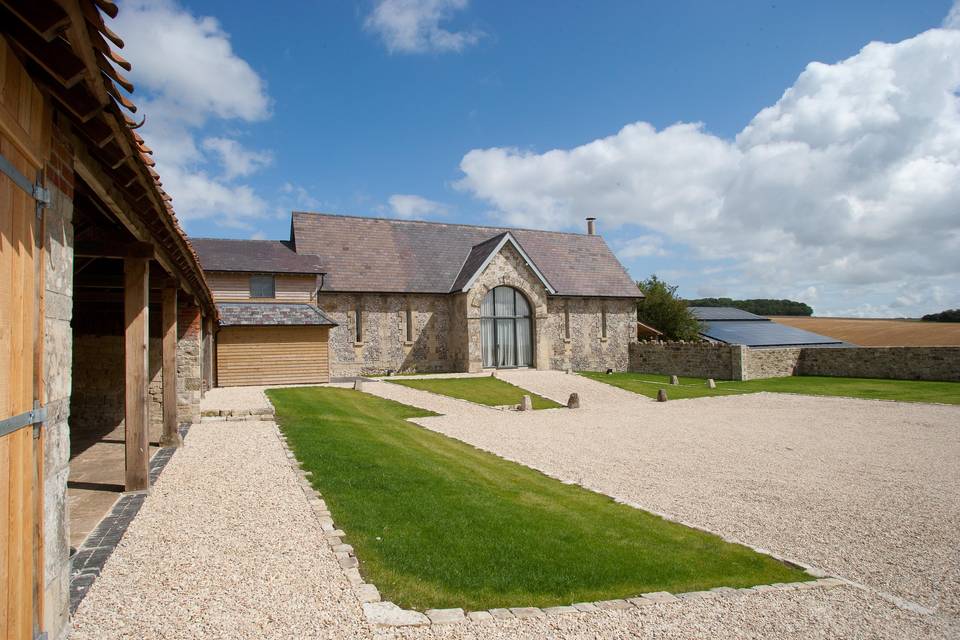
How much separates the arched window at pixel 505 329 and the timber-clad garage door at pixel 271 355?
8.41 m

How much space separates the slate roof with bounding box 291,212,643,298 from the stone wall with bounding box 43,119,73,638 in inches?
945

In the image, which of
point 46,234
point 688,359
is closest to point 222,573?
point 46,234

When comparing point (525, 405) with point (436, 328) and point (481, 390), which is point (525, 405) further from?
point (436, 328)

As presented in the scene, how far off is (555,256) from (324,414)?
22.9m

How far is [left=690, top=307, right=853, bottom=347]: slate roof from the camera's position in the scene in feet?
121

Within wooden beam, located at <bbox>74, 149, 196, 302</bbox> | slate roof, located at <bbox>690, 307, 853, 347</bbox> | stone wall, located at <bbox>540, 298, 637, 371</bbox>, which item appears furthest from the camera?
slate roof, located at <bbox>690, 307, 853, 347</bbox>

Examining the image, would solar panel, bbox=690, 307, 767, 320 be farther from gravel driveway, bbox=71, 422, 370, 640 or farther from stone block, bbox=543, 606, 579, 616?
stone block, bbox=543, 606, 579, 616

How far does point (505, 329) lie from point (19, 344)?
27.3 meters

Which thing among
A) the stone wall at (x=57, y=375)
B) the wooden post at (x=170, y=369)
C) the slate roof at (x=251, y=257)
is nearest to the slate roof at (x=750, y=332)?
the slate roof at (x=251, y=257)

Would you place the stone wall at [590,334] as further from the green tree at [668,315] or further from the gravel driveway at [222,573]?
the gravel driveway at [222,573]

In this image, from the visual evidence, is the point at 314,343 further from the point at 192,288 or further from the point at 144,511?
the point at 144,511

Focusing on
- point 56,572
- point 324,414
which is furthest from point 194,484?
point 324,414

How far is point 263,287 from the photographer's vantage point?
26234 millimetres

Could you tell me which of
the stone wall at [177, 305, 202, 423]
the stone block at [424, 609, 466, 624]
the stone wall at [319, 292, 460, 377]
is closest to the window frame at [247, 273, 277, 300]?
the stone wall at [319, 292, 460, 377]
